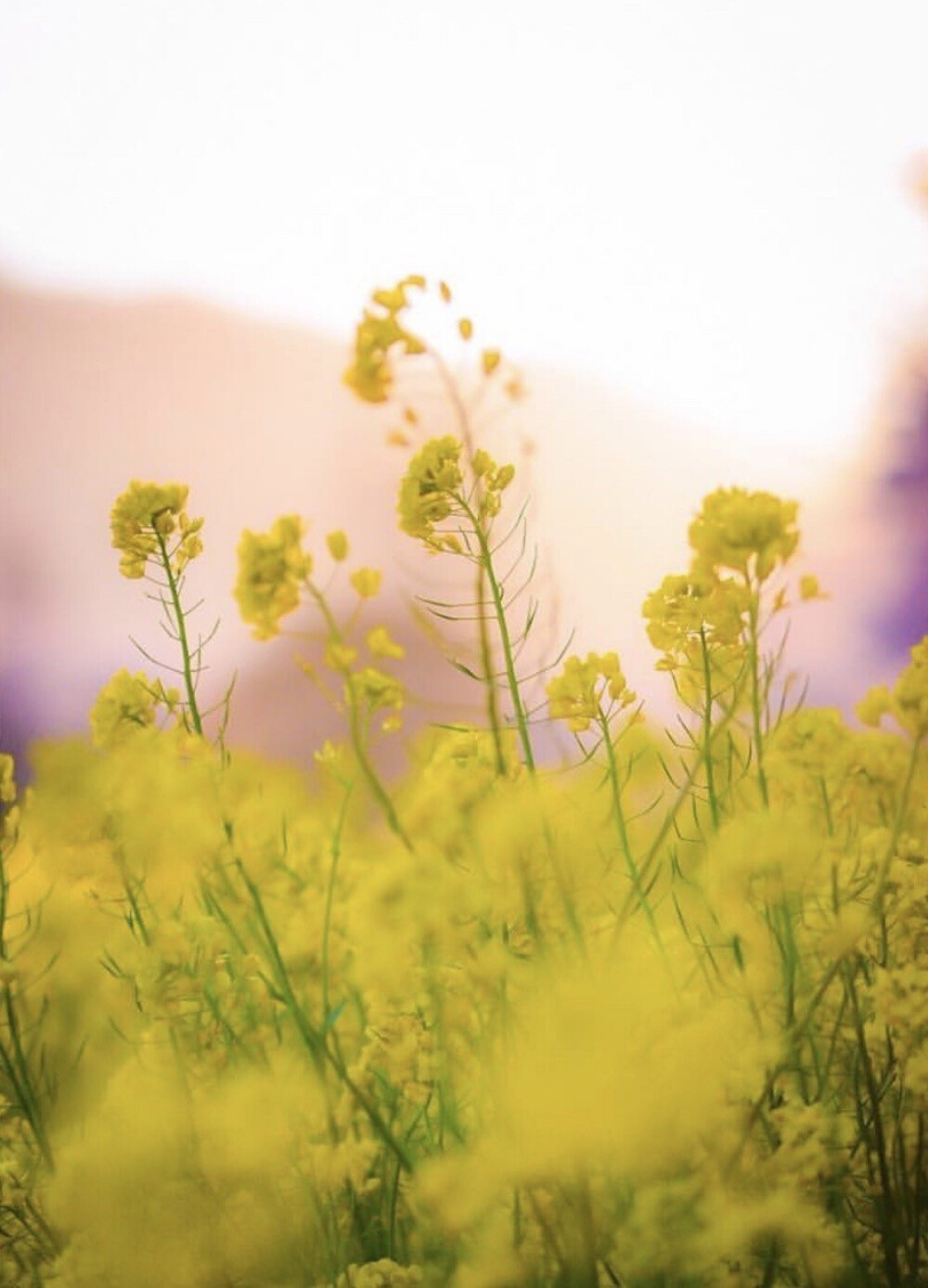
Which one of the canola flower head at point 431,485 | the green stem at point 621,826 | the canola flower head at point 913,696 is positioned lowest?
the green stem at point 621,826

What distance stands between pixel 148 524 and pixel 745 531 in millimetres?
314

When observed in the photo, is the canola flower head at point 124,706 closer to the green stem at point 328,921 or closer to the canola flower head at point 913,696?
the green stem at point 328,921

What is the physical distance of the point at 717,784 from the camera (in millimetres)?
697

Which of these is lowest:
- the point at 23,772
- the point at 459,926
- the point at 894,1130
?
the point at 894,1130

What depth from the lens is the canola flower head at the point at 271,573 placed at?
512 mm

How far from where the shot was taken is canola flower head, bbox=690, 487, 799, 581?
0.55 meters

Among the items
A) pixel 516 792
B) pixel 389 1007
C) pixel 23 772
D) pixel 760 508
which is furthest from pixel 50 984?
pixel 760 508

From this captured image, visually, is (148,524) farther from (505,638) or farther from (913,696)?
(913,696)

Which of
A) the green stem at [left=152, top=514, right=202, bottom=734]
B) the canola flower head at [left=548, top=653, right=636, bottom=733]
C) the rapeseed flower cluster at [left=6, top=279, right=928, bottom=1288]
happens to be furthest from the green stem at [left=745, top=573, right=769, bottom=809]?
the green stem at [left=152, top=514, right=202, bottom=734]

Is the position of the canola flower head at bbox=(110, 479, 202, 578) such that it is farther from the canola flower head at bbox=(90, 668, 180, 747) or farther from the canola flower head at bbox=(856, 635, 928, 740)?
the canola flower head at bbox=(856, 635, 928, 740)

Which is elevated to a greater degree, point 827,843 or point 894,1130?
point 827,843

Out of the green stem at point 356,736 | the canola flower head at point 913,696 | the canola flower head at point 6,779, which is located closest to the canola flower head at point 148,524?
the canola flower head at point 6,779

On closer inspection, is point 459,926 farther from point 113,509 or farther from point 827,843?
point 113,509

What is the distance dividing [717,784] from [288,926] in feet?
0.72
